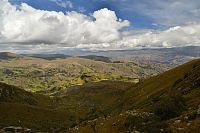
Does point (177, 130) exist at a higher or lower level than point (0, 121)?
higher

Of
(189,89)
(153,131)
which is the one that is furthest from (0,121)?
(153,131)

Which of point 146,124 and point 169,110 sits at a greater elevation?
point 146,124

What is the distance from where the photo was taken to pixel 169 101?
72.7 metres

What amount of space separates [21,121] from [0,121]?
11.8 meters

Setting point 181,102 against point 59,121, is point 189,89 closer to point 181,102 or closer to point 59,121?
point 181,102

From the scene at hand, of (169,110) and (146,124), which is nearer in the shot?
(146,124)

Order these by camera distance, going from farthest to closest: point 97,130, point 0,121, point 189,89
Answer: point 0,121
point 189,89
point 97,130

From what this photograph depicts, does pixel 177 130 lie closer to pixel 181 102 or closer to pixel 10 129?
pixel 181 102

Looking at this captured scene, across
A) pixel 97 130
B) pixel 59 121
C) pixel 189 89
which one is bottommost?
pixel 59 121

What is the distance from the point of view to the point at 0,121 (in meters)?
175

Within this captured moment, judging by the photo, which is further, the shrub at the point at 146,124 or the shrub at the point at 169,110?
the shrub at the point at 169,110

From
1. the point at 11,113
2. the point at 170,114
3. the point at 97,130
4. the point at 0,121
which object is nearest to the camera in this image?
the point at 170,114

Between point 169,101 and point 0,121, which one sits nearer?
point 169,101

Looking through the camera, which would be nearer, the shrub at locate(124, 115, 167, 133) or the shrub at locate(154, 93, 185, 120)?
the shrub at locate(124, 115, 167, 133)
